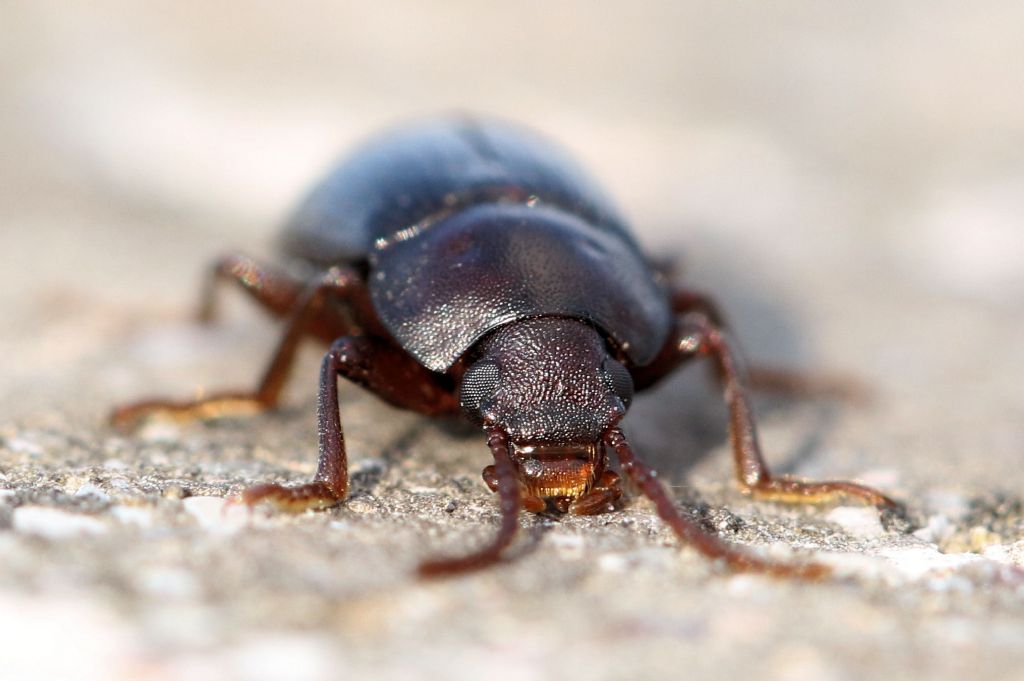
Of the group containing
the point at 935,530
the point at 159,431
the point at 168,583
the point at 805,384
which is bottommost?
the point at 159,431

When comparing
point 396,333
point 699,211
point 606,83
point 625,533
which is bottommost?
point 625,533

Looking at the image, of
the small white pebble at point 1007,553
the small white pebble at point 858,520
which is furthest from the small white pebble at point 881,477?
the small white pebble at point 1007,553

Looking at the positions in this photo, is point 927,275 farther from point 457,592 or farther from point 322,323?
point 457,592

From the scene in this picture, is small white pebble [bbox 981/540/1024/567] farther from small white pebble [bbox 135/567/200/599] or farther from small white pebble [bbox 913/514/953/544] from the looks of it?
small white pebble [bbox 135/567/200/599]

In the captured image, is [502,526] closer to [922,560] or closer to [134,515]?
[134,515]

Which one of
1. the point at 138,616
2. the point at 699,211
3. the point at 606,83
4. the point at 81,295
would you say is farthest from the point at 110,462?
the point at 606,83

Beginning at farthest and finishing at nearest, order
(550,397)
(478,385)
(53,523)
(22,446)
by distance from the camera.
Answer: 1. (22,446)
2. (478,385)
3. (550,397)
4. (53,523)

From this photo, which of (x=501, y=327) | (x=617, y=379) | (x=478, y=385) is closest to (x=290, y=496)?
(x=478, y=385)
